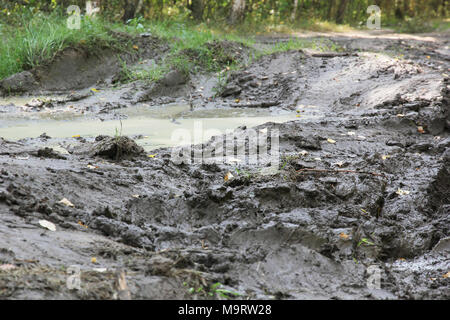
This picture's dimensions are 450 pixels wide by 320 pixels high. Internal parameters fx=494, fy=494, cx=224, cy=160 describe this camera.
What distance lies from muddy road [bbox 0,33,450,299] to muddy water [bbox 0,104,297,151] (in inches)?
1.4

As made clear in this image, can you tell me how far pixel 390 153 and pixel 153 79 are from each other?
15.0ft

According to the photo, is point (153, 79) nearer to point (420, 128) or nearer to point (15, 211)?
point (420, 128)

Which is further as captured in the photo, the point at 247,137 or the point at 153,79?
the point at 153,79

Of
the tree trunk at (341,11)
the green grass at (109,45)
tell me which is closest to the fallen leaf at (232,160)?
the green grass at (109,45)

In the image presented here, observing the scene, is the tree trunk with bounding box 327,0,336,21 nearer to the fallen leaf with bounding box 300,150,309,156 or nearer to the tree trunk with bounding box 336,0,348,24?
the tree trunk with bounding box 336,0,348,24

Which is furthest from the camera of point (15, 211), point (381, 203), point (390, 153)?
point (390, 153)

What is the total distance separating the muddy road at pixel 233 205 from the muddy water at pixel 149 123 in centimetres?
4

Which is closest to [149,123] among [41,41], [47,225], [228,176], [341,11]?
[228,176]

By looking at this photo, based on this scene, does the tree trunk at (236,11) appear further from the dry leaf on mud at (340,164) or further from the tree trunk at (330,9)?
the dry leaf on mud at (340,164)

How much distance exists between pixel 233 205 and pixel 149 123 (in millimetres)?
3317

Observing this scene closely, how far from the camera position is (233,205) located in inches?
→ 134

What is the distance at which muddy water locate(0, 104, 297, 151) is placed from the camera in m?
5.57

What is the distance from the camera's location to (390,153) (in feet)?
15.9
